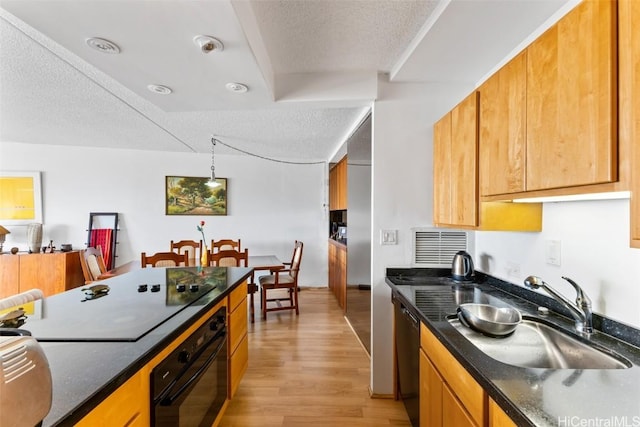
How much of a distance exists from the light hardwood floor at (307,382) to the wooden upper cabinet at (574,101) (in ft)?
5.90

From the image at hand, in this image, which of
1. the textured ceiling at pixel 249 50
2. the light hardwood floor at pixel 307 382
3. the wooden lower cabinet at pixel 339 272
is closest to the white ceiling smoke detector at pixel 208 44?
the textured ceiling at pixel 249 50

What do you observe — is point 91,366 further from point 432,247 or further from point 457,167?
point 432,247

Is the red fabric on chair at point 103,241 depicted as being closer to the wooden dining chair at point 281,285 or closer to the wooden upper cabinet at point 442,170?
the wooden dining chair at point 281,285

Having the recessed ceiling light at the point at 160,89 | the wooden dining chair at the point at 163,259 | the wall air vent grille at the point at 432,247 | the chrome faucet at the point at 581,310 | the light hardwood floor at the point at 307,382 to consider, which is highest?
the recessed ceiling light at the point at 160,89

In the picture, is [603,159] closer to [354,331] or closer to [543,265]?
[543,265]

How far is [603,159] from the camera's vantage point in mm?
798

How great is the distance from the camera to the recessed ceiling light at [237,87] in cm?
183

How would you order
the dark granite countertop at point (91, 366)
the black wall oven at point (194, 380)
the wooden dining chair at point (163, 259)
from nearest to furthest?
1. the dark granite countertop at point (91, 366)
2. the black wall oven at point (194, 380)
3. the wooden dining chair at point (163, 259)

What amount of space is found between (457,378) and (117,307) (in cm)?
159

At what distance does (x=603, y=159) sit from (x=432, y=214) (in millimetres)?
1272

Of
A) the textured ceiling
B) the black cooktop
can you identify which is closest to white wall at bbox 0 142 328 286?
the textured ceiling

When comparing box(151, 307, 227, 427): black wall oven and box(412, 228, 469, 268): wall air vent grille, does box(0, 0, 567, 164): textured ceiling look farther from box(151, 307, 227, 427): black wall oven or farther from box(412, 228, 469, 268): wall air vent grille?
box(151, 307, 227, 427): black wall oven

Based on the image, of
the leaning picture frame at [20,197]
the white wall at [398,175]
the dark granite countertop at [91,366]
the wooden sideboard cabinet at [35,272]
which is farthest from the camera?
the leaning picture frame at [20,197]

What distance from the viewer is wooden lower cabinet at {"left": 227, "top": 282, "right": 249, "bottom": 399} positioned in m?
1.83
